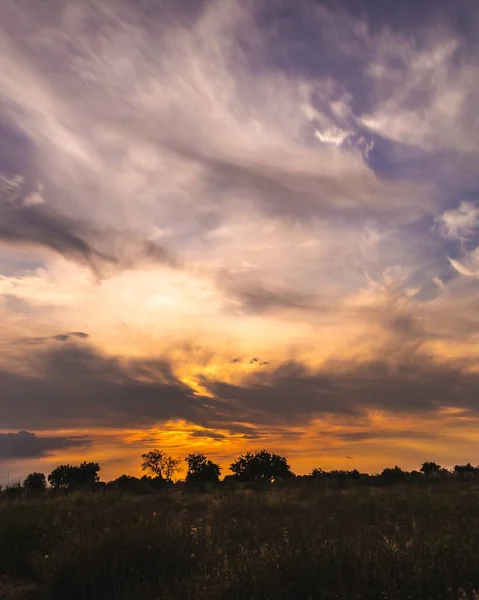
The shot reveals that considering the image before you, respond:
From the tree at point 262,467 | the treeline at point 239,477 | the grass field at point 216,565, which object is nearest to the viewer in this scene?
the grass field at point 216,565

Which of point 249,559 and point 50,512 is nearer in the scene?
point 249,559

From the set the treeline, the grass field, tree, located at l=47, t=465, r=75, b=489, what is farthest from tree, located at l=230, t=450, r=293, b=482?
the grass field

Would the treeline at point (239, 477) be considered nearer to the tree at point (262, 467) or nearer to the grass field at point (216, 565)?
the tree at point (262, 467)

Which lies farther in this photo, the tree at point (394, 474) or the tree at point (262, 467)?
the tree at point (262, 467)

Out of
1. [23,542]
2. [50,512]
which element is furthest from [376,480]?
[23,542]

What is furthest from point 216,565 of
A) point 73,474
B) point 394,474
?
point 73,474

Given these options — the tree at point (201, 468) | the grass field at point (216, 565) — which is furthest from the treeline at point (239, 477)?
the grass field at point (216, 565)

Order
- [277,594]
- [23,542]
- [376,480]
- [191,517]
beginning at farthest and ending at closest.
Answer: [376,480], [191,517], [23,542], [277,594]

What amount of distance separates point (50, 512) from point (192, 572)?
28.9 feet

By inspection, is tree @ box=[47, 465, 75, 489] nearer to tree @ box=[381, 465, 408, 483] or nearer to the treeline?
the treeline

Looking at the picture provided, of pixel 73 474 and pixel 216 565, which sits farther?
pixel 73 474

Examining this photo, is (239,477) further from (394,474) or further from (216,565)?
(216,565)

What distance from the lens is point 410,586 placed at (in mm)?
6500

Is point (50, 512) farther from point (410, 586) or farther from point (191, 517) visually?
point (410, 586)
